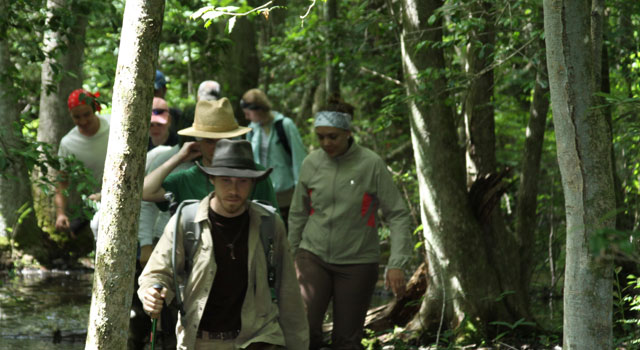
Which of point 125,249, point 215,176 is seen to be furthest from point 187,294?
point 125,249

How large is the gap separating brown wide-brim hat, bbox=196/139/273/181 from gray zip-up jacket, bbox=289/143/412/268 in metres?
2.20

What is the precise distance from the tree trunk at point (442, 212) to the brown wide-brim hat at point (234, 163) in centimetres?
357

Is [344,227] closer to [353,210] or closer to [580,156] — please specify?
[353,210]

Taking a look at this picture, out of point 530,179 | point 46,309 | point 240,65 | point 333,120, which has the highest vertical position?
point 240,65

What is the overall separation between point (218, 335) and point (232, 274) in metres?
0.37

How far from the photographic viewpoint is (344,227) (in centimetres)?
→ 722

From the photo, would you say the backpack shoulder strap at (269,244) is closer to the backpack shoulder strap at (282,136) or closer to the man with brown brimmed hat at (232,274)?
the man with brown brimmed hat at (232,274)

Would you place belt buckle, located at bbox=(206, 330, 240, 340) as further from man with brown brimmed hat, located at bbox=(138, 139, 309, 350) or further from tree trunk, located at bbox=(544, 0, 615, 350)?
tree trunk, located at bbox=(544, 0, 615, 350)

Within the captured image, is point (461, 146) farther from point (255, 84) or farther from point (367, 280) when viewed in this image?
point (255, 84)

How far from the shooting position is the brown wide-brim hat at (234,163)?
491 cm

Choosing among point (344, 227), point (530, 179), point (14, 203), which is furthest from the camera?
point (14, 203)

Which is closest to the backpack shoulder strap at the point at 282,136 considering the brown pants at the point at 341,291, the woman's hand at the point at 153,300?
the brown pants at the point at 341,291


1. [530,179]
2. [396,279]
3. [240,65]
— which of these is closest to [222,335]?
[396,279]

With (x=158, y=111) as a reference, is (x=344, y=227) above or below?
below
